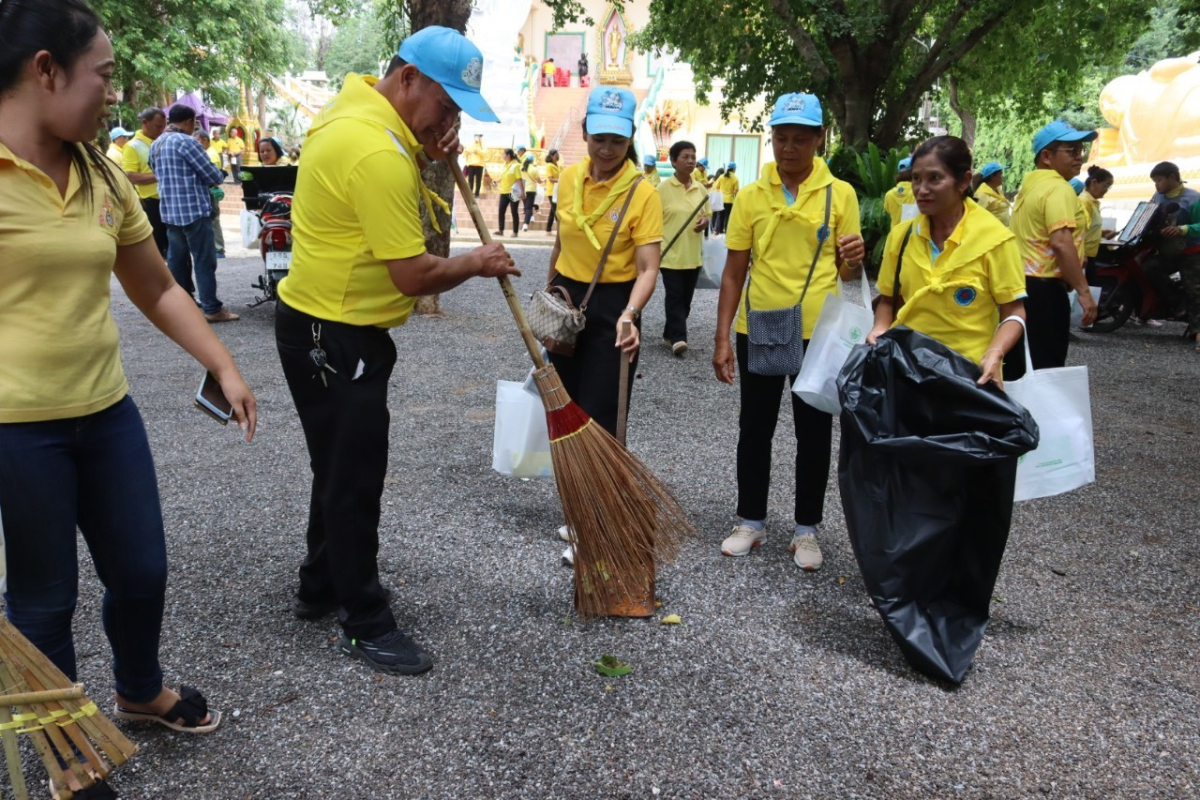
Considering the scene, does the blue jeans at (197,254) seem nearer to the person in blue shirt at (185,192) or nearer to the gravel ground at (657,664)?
the person in blue shirt at (185,192)

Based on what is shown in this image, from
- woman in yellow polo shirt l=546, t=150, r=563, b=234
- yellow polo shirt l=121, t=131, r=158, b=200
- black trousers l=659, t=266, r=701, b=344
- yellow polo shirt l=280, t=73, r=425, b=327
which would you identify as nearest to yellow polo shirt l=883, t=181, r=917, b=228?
black trousers l=659, t=266, r=701, b=344

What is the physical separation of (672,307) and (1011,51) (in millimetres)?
10766

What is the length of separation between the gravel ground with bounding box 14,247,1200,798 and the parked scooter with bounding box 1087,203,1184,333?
5.60 meters

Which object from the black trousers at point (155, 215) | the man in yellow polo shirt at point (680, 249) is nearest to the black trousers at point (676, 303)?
the man in yellow polo shirt at point (680, 249)

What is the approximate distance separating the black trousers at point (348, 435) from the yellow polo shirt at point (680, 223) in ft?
17.6

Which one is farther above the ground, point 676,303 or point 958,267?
point 958,267

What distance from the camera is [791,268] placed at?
3479 millimetres

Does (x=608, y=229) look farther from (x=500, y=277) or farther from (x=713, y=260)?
(x=713, y=260)

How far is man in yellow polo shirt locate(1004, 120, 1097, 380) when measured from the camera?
184 inches

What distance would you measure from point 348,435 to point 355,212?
2.13 feet

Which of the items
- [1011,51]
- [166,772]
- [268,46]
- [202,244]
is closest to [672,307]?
[202,244]

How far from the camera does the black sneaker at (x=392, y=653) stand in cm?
277

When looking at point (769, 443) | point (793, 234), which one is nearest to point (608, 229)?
point (793, 234)

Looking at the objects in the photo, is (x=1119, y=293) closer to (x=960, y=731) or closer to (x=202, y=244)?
(x=960, y=731)
